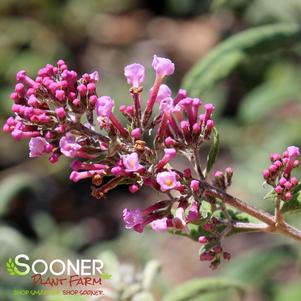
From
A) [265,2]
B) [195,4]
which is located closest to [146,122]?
[265,2]

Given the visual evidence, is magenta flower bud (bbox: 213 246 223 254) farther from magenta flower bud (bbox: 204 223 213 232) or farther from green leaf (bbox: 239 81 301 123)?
green leaf (bbox: 239 81 301 123)

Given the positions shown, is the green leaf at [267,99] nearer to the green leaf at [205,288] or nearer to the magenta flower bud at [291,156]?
the green leaf at [205,288]

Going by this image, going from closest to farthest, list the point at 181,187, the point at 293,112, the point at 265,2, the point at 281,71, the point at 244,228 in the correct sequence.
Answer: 1. the point at 181,187
2. the point at 244,228
3. the point at 265,2
4. the point at 281,71
5. the point at 293,112

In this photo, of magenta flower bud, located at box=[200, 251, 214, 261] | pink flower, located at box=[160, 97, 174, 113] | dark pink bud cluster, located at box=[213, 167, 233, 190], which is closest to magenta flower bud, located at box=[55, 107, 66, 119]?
pink flower, located at box=[160, 97, 174, 113]

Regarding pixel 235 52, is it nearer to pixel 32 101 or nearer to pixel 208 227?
pixel 208 227

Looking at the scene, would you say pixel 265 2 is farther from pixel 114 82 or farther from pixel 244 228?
pixel 244 228

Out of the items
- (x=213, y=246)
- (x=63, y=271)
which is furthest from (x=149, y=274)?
(x=213, y=246)

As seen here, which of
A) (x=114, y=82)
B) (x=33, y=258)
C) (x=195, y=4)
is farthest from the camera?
(x=195, y=4)
